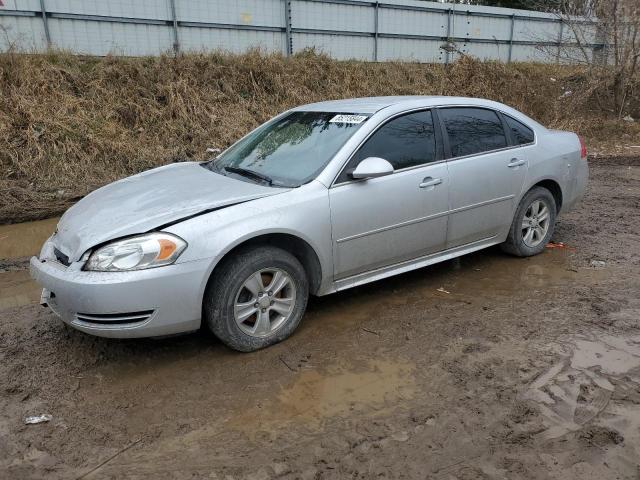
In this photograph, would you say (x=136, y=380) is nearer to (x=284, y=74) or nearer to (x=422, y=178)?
(x=422, y=178)

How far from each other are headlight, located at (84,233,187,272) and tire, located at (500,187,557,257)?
11.0 ft

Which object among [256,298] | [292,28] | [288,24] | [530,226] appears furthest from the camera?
[292,28]

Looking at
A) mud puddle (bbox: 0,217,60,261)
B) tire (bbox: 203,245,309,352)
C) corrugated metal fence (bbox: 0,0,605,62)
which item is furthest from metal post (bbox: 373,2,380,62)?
tire (bbox: 203,245,309,352)

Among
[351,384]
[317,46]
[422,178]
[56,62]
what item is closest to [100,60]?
[56,62]

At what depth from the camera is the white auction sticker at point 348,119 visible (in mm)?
4215

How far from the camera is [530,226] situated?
5.34 m

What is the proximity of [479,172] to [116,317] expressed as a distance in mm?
3154

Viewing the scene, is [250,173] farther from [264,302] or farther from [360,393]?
[360,393]

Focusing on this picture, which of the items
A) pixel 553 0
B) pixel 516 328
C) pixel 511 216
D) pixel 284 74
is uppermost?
pixel 553 0

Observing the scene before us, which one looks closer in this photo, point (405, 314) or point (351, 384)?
point (351, 384)

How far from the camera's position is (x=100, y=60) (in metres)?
11.3

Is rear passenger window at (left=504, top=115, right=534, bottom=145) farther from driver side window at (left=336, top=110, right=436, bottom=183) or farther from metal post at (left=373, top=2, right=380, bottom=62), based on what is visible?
metal post at (left=373, top=2, right=380, bottom=62)

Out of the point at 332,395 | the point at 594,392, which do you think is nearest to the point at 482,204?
the point at 594,392

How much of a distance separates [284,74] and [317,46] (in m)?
1.90
